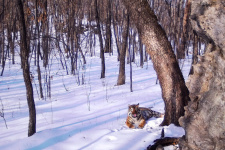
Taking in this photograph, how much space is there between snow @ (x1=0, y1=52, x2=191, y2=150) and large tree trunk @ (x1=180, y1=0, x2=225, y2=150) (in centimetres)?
154

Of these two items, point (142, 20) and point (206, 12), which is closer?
point (206, 12)

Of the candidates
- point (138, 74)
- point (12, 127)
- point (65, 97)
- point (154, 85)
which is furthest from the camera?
point (138, 74)

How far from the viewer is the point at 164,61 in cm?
414

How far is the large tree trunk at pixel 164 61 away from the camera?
13.6 ft

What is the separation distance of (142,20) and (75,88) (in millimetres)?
5800

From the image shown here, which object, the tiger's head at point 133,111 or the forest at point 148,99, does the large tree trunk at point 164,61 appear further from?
the tiger's head at point 133,111

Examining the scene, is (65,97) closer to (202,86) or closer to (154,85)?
(154,85)

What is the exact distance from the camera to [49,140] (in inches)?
164

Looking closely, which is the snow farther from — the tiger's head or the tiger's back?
the tiger's head

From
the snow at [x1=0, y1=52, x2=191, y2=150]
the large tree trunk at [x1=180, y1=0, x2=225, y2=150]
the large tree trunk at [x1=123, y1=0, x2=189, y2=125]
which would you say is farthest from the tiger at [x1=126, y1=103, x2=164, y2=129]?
the large tree trunk at [x1=180, y1=0, x2=225, y2=150]

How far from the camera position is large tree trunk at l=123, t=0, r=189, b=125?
4.14m

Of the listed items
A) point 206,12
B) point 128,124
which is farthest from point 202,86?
point 128,124

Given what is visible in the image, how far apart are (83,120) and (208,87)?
3.72 metres

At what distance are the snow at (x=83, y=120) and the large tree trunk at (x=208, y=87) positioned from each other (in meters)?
1.54
